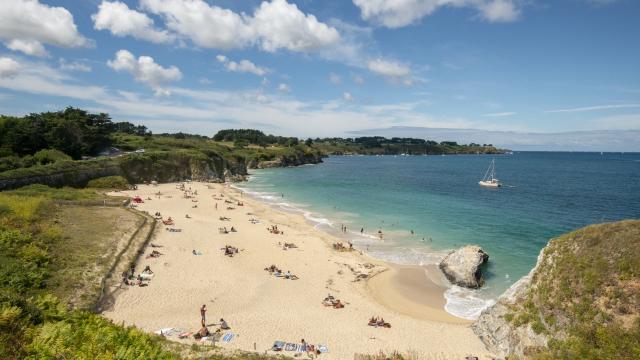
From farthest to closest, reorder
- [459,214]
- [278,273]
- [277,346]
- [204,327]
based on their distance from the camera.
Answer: [459,214] < [278,273] < [204,327] < [277,346]

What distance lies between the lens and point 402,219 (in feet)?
170

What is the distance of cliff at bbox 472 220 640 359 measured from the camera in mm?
15453

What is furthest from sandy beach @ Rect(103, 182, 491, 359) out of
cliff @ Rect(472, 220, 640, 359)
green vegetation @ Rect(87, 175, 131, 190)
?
green vegetation @ Rect(87, 175, 131, 190)

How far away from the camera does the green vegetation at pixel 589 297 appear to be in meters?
15.3

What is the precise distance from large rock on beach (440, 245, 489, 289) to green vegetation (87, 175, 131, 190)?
174ft

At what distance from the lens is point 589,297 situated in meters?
16.9

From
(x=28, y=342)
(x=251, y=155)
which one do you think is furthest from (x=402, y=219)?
(x=251, y=155)

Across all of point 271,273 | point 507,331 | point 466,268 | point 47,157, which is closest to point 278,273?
point 271,273

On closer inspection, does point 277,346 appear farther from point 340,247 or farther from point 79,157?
point 79,157

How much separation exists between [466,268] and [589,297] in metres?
12.8

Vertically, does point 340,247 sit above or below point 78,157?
below

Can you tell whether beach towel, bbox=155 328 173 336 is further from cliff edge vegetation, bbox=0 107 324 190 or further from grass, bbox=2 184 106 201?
cliff edge vegetation, bbox=0 107 324 190

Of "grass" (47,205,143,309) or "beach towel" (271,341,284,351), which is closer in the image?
"beach towel" (271,341,284,351)

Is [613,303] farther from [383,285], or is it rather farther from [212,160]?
[212,160]
